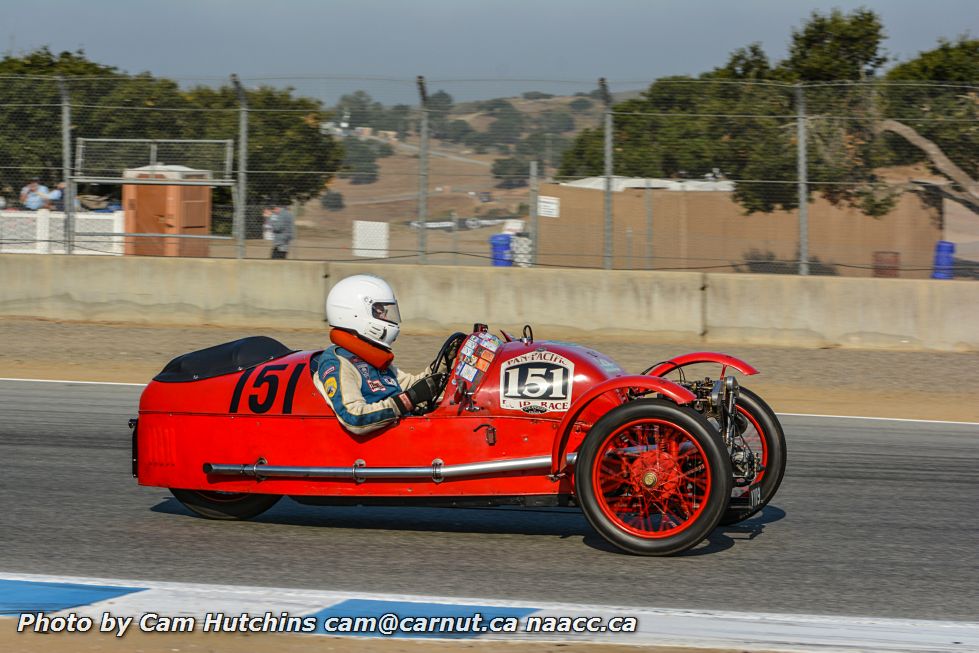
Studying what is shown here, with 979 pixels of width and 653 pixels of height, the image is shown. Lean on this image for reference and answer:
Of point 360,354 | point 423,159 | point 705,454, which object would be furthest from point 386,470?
point 423,159

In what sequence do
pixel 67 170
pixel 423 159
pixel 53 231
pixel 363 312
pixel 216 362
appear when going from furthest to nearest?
pixel 53 231
pixel 67 170
pixel 423 159
pixel 216 362
pixel 363 312

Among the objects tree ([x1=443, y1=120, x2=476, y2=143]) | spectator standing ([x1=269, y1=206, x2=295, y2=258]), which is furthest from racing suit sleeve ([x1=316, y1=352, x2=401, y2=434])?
spectator standing ([x1=269, y1=206, x2=295, y2=258])

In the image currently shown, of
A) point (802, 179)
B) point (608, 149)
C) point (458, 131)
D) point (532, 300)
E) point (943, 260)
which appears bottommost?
point (532, 300)

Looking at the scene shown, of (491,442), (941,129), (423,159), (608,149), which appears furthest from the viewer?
(423,159)

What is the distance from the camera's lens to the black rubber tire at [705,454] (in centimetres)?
512

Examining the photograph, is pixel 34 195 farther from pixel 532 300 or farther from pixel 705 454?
pixel 705 454

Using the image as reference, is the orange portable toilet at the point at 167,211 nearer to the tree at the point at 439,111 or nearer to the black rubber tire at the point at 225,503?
the tree at the point at 439,111

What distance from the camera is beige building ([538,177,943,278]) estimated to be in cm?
1325

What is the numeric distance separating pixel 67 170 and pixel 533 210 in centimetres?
598

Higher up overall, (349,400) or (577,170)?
(577,170)

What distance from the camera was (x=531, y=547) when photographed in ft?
18.6

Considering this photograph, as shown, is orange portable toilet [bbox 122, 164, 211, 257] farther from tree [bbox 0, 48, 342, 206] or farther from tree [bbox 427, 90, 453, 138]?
tree [bbox 427, 90, 453, 138]

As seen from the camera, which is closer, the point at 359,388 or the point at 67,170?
the point at 359,388

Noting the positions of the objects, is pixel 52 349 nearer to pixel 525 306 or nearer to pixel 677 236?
pixel 525 306
